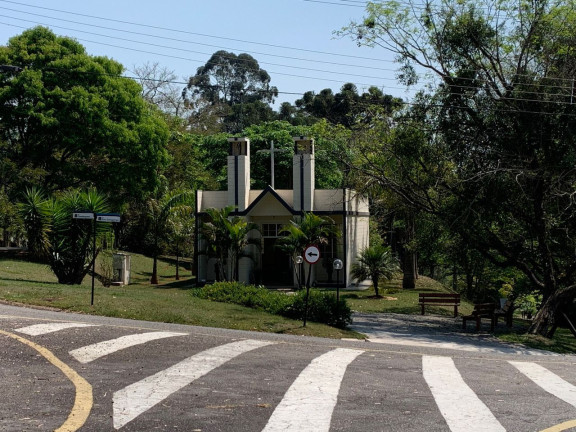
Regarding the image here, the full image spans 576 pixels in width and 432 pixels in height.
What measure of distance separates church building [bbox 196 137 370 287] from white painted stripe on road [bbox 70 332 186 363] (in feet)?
79.1

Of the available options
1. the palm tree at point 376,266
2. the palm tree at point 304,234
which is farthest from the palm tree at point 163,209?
the palm tree at point 376,266

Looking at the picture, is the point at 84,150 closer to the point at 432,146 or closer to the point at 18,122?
the point at 18,122

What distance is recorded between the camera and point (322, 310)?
72.6ft

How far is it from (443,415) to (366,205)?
108ft

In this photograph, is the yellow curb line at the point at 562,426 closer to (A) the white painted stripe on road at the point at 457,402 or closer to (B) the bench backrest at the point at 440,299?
(A) the white painted stripe on road at the point at 457,402

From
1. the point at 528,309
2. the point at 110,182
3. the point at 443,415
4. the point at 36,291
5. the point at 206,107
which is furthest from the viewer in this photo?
the point at 206,107

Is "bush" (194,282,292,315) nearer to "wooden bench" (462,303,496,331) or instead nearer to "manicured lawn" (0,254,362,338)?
"manicured lawn" (0,254,362,338)

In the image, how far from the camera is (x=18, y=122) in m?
40.3

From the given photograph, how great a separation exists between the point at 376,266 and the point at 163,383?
88.2 ft

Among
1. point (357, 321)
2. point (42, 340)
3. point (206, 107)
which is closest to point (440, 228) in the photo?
point (357, 321)

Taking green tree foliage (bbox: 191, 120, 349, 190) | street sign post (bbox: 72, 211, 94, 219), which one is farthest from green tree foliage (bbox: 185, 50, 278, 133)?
street sign post (bbox: 72, 211, 94, 219)

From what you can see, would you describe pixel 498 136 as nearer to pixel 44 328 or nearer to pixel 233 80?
pixel 44 328

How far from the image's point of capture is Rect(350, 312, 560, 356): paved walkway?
20500 mm

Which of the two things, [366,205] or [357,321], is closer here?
[357,321]
